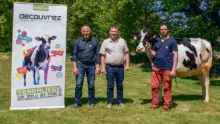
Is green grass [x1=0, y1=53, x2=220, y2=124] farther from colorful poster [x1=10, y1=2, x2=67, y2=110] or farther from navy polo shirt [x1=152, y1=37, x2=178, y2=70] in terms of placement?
navy polo shirt [x1=152, y1=37, x2=178, y2=70]

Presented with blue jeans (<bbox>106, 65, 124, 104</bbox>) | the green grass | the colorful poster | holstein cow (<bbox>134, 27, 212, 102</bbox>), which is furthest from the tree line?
the colorful poster

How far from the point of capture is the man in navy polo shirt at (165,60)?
28.4 feet

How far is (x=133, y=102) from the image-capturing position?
33.8ft

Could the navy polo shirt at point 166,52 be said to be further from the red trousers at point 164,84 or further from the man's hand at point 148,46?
the man's hand at point 148,46

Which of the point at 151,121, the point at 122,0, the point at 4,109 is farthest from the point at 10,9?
the point at 151,121

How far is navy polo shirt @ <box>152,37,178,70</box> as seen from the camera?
867cm

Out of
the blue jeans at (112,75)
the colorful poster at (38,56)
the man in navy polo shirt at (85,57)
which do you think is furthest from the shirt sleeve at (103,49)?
the colorful poster at (38,56)

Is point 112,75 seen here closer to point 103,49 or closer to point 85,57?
point 103,49

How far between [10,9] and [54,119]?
1107 inches

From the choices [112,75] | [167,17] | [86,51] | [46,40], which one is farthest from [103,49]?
[167,17]

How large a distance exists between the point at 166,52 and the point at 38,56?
12.0ft

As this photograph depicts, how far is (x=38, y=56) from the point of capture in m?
8.91

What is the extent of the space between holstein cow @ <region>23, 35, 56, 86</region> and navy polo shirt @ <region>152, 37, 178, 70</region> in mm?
3065

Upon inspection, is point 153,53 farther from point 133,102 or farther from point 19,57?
point 19,57
